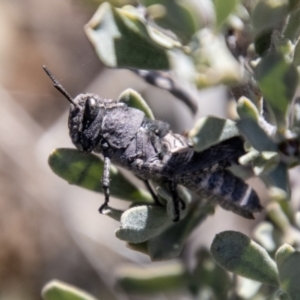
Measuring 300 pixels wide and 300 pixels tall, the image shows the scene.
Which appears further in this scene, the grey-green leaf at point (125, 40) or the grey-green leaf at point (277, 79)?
the grey-green leaf at point (125, 40)

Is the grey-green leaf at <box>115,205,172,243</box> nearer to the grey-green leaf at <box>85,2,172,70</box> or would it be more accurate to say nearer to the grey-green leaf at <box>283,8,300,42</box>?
the grey-green leaf at <box>85,2,172,70</box>

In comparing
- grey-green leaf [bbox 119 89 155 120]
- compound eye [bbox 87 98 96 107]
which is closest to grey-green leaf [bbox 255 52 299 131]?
grey-green leaf [bbox 119 89 155 120]

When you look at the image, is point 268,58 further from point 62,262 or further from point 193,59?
point 62,262

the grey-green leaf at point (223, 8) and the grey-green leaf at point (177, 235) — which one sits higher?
the grey-green leaf at point (223, 8)

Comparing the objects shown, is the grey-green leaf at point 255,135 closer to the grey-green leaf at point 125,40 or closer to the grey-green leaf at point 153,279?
the grey-green leaf at point 125,40

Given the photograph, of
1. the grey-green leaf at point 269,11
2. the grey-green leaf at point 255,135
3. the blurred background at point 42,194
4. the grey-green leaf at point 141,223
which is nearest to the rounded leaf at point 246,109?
the grey-green leaf at point 255,135
